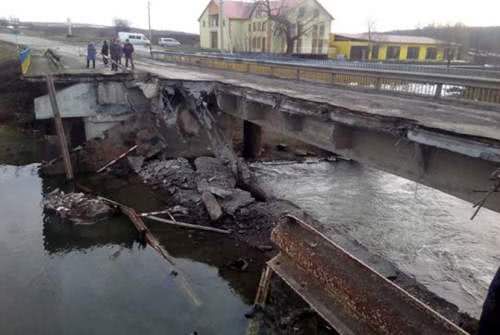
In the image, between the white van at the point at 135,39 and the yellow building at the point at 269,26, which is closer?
the yellow building at the point at 269,26

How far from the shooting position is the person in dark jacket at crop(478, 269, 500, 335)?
100 inches

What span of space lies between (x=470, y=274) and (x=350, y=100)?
5204 millimetres

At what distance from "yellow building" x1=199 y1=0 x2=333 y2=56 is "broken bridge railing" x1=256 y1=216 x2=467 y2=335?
4076cm

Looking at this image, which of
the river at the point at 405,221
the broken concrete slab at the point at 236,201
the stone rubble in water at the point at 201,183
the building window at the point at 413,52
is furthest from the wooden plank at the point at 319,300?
the building window at the point at 413,52

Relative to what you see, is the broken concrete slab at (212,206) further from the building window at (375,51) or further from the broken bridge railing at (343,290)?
the building window at (375,51)

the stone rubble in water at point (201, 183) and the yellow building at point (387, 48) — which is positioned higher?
the yellow building at point (387, 48)

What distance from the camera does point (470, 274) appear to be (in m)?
9.46

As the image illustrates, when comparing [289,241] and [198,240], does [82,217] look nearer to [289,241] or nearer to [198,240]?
[198,240]

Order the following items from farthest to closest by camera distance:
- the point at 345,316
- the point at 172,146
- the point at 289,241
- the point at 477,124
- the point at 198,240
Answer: the point at 172,146, the point at 198,240, the point at 477,124, the point at 289,241, the point at 345,316

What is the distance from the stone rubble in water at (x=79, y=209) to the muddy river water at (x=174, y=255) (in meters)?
0.33

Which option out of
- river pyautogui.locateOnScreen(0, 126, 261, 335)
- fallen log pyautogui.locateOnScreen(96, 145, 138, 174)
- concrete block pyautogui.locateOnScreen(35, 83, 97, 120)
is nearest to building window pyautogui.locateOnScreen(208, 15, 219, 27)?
concrete block pyautogui.locateOnScreen(35, 83, 97, 120)

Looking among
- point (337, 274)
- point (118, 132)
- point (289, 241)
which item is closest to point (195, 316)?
point (289, 241)

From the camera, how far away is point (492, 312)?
2.59 meters

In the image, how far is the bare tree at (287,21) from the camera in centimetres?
3938
